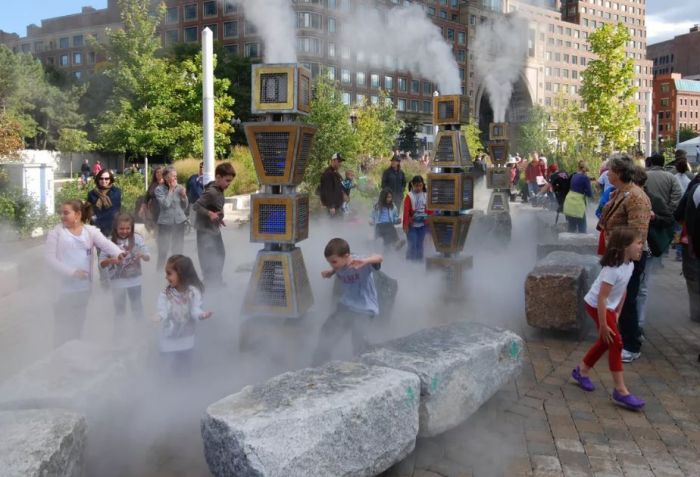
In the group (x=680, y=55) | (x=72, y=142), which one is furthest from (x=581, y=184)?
(x=680, y=55)

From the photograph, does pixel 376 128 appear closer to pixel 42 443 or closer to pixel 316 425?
pixel 316 425

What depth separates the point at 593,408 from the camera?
13.9 ft

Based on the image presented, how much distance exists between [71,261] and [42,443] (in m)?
2.41

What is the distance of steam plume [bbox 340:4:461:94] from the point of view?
2564 cm

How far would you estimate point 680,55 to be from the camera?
395ft

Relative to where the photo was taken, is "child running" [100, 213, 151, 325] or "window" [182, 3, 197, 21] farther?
"window" [182, 3, 197, 21]

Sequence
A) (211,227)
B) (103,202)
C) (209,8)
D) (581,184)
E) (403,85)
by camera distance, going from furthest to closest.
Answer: (403,85) → (209,8) → (581,184) → (211,227) → (103,202)

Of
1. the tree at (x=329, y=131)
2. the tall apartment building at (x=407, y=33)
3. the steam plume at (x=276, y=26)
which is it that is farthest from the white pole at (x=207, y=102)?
the tree at (x=329, y=131)

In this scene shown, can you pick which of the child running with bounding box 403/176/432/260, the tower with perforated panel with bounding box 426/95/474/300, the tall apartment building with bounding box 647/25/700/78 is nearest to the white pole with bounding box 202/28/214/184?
the child running with bounding box 403/176/432/260

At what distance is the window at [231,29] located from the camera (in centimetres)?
5766

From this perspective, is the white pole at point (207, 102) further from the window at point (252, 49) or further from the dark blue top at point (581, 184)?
the window at point (252, 49)

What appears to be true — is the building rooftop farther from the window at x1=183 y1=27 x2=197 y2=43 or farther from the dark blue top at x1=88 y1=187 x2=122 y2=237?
the dark blue top at x1=88 y1=187 x2=122 y2=237

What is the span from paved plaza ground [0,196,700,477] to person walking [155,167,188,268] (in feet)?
2.28

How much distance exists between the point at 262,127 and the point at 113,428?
2683 mm
